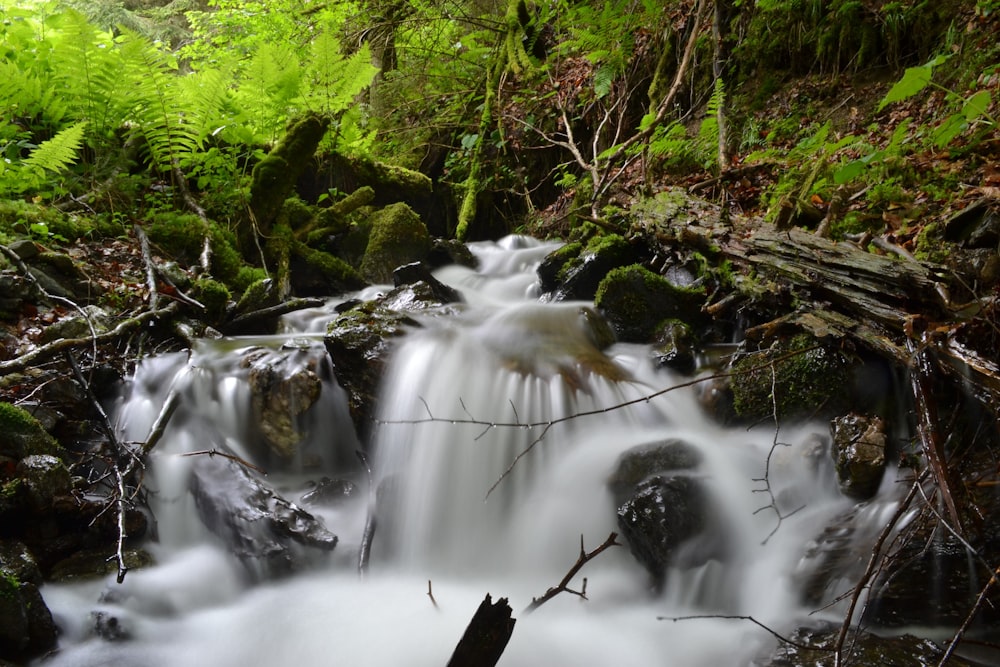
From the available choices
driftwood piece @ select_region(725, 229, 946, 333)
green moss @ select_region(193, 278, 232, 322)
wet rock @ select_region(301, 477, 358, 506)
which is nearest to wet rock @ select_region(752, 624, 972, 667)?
driftwood piece @ select_region(725, 229, 946, 333)

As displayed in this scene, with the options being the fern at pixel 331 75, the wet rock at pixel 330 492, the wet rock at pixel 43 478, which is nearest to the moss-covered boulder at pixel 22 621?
the wet rock at pixel 43 478

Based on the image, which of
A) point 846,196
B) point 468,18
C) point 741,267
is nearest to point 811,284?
point 741,267

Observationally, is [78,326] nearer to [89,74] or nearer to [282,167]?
[89,74]

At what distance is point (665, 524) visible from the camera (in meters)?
3.00

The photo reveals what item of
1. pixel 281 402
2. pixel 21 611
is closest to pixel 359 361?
pixel 281 402

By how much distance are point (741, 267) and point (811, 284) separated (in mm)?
806

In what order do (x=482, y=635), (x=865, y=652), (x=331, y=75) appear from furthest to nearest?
(x=331, y=75), (x=865, y=652), (x=482, y=635)

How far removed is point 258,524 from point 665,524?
2257mm

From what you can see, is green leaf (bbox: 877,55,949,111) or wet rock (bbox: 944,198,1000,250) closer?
green leaf (bbox: 877,55,949,111)

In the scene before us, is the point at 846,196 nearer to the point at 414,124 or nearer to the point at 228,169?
the point at 228,169

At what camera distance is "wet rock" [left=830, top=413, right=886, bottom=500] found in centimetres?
290

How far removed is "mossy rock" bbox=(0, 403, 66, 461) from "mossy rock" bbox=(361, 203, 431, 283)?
13.6 feet

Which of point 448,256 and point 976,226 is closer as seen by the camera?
point 976,226

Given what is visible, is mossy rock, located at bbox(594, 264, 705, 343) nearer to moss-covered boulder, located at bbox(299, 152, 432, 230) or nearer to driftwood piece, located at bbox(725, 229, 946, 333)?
driftwood piece, located at bbox(725, 229, 946, 333)
